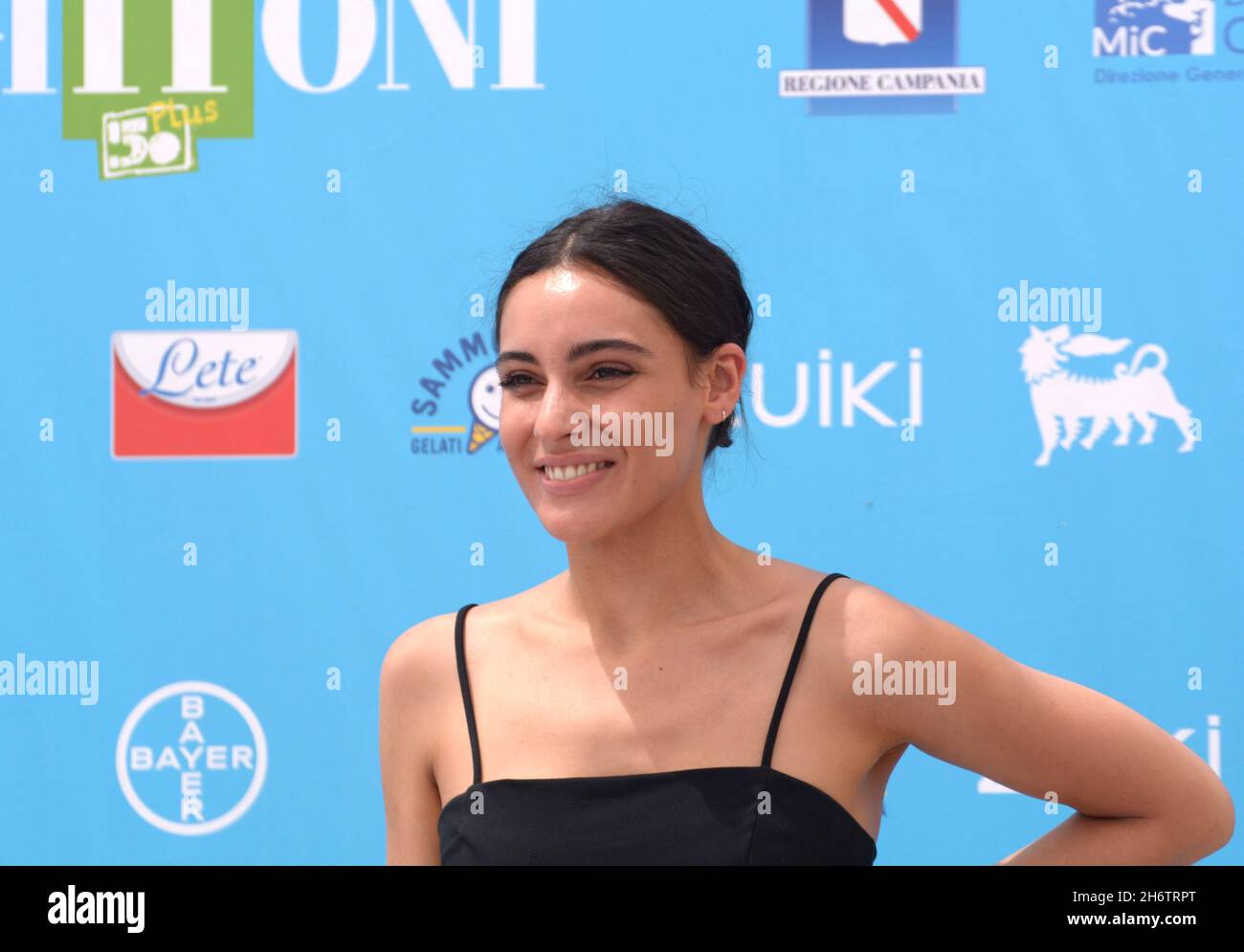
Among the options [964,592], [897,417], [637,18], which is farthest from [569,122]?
[964,592]

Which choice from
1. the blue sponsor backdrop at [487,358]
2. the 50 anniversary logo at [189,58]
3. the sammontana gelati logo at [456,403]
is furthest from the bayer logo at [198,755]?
the 50 anniversary logo at [189,58]

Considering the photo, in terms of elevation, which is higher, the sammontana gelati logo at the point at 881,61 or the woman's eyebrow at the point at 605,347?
the sammontana gelati logo at the point at 881,61

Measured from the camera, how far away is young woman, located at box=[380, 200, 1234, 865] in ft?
4.84

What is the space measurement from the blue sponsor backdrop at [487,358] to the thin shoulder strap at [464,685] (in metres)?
1.00

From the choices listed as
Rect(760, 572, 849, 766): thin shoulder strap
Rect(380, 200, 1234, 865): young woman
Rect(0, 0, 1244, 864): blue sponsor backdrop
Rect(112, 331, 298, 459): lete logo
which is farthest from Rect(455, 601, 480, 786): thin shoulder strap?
Rect(112, 331, 298, 459): lete logo

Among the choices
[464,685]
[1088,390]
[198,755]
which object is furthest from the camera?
[198,755]

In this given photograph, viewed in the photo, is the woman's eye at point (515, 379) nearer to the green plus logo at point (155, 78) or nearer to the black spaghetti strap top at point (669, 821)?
the black spaghetti strap top at point (669, 821)

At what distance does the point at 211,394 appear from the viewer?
107 inches

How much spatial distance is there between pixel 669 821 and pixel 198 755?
152 centimetres

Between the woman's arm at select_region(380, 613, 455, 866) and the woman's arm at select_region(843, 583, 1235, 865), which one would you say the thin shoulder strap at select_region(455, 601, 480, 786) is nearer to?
the woman's arm at select_region(380, 613, 455, 866)

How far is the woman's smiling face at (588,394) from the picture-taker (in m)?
1.49

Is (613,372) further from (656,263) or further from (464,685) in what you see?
(464,685)

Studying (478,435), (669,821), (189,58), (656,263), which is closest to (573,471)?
(656,263)

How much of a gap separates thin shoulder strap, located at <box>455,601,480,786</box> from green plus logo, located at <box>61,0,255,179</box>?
145 centimetres
